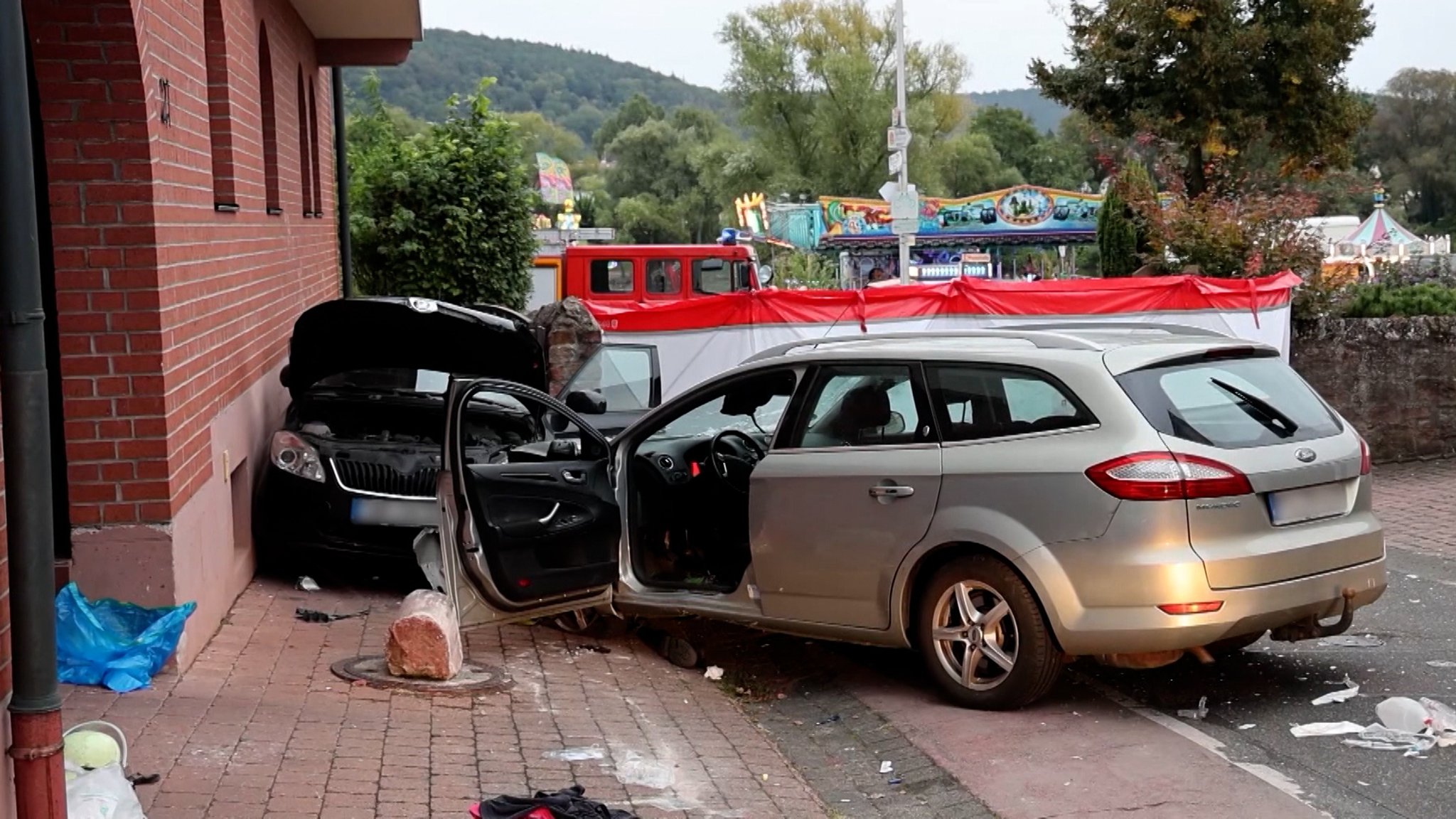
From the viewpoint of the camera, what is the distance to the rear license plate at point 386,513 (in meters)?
8.83

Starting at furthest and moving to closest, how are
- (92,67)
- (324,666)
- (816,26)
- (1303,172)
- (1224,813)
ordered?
(816,26)
(1303,172)
(324,666)
(92,67)
(1224,813)

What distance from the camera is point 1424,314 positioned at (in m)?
15.1

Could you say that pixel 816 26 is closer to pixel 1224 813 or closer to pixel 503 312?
pixel 503 312

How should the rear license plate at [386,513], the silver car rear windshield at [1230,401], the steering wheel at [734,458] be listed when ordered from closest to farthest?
the silver car rear windshield at [1230,401]
the steering wheel at [734,458]
the rear license plate at [386,513]

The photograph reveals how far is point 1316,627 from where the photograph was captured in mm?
6602

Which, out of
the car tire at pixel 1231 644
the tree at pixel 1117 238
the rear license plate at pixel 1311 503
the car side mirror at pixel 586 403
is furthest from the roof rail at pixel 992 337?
the tree at pixel 1117 238

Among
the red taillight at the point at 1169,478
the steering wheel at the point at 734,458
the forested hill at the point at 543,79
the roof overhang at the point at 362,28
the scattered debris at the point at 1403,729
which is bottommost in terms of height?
the scattered debris at the point at 1403,729

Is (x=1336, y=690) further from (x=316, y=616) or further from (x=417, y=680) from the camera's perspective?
(x=316, y=616)

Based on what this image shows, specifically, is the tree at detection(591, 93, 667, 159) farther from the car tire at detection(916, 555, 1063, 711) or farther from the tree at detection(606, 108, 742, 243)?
the car tire at detection(916, 555, 1063, 711)

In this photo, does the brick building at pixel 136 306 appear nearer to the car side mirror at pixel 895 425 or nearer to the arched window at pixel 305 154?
the car side mirror at pixel 895 425

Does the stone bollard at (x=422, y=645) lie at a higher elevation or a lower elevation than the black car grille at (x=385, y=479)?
lower

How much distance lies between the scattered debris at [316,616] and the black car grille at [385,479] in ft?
2.93

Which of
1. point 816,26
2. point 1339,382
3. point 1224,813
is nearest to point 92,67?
point 1224,813

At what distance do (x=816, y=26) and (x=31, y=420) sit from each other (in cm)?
6563
